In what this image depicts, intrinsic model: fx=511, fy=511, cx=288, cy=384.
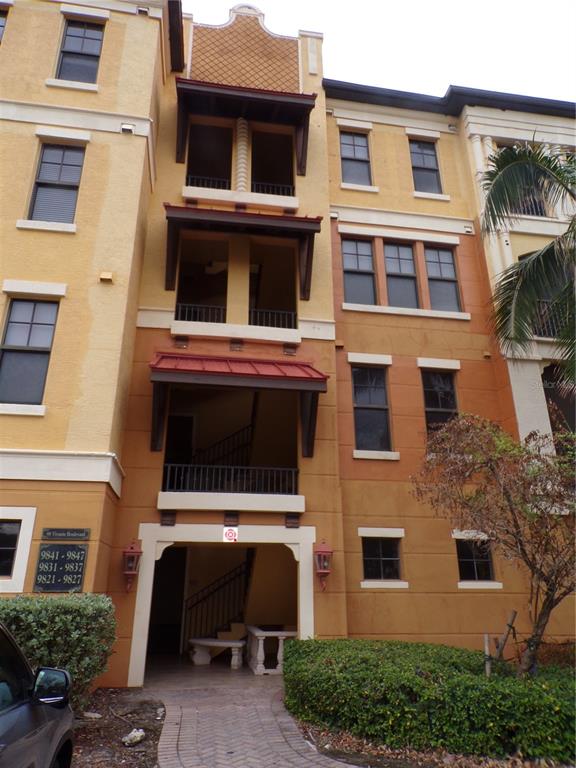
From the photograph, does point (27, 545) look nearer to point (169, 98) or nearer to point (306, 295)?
point (306, 295)

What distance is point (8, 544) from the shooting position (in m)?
8.66

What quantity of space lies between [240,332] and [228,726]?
7.88m

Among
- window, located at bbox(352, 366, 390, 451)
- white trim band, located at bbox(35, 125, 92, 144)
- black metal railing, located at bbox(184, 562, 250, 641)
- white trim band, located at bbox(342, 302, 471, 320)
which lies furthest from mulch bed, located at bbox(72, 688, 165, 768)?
white trim band, located at bbox(35, 125, 92, 144)

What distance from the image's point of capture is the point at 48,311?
33.6 ft

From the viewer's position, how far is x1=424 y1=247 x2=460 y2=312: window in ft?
47.4

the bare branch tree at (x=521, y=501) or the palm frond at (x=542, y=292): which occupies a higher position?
the palm frond at (x=542, y=292)

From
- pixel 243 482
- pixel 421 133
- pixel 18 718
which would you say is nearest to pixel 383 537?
pixel 243 482

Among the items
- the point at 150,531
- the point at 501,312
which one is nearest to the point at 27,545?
the point at 150,531

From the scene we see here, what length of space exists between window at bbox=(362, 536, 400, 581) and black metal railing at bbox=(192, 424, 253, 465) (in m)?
4.17

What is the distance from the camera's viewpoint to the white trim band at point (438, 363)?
13.4 meters

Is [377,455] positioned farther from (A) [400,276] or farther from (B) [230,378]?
(A) [400,276]

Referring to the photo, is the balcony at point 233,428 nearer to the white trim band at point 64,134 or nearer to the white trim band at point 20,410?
the white trim band at point 20,410

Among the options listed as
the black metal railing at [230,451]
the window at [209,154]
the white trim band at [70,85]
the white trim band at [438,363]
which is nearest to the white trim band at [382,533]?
the black metal railing at [230,451]

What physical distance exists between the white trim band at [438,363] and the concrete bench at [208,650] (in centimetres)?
805
